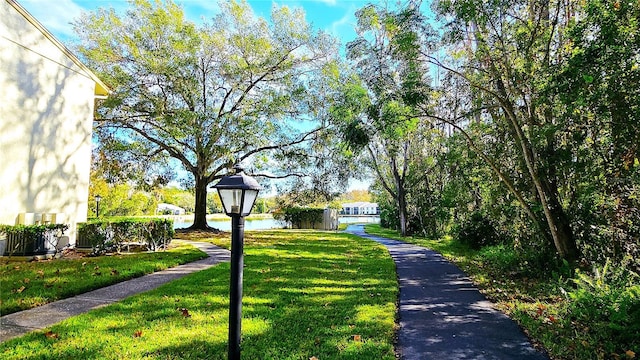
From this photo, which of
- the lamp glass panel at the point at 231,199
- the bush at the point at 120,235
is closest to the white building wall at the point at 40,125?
the bush at the point at 120,235

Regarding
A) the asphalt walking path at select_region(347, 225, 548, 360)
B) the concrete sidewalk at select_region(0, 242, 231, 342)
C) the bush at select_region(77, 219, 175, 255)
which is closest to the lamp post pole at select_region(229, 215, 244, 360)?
the asphalt walking path at select_region(347, 225, 548, 360)

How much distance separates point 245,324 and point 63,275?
16.2 feet

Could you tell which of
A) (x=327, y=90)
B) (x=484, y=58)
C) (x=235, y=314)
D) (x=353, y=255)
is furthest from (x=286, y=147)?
(x=235, y=314)

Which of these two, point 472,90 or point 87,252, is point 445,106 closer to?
point 472,90

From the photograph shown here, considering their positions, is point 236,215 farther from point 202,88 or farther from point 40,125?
point 202,88

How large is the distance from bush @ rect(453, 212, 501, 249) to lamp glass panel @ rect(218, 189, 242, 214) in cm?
1237

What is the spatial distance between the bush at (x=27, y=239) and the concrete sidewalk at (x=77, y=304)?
13.8 feet

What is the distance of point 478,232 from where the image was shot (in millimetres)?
14086

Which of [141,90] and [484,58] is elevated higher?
[141,90]

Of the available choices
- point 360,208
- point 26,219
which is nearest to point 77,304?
point 26,219

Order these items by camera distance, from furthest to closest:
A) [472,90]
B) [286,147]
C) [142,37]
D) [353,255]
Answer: [286,147], [142,37], [353,255], [472,90]

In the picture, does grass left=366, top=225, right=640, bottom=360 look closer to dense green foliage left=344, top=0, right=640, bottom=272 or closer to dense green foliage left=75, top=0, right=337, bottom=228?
dense green foliage left=344, top=0, right=640, bottom=272

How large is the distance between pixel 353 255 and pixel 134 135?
13.3 meters

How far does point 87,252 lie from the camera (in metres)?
11.1
